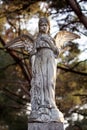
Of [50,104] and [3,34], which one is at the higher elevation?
[3,34]

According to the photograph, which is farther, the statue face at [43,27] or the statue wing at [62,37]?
the statue wing at [62,37]

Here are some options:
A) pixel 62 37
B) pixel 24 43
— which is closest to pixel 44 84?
pixel 24 43

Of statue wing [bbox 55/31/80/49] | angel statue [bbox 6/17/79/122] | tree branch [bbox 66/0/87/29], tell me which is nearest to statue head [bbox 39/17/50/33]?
angel statue [bbox 6/17/79/122]

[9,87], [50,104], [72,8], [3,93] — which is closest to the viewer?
[50,104]

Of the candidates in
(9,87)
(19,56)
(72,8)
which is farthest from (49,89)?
(9,87)

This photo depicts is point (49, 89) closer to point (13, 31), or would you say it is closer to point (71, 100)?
point (13, 31)

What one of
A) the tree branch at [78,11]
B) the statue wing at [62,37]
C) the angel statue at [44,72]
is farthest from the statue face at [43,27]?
the tree branch at [78,11]

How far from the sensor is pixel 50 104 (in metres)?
→ 5.48

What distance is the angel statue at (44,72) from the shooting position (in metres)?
5.44

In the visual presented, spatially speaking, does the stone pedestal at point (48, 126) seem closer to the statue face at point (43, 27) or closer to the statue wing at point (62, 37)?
the statue wing at point (62, 37)

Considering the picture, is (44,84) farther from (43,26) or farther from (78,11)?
(78,11)

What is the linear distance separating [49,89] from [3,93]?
24.5 feet

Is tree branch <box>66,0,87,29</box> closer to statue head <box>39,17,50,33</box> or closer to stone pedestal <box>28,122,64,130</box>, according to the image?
statue head <box>39,17,50,33</box>

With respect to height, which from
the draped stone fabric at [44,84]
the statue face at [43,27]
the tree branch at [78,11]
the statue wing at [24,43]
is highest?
the tree branch at [78,11]
